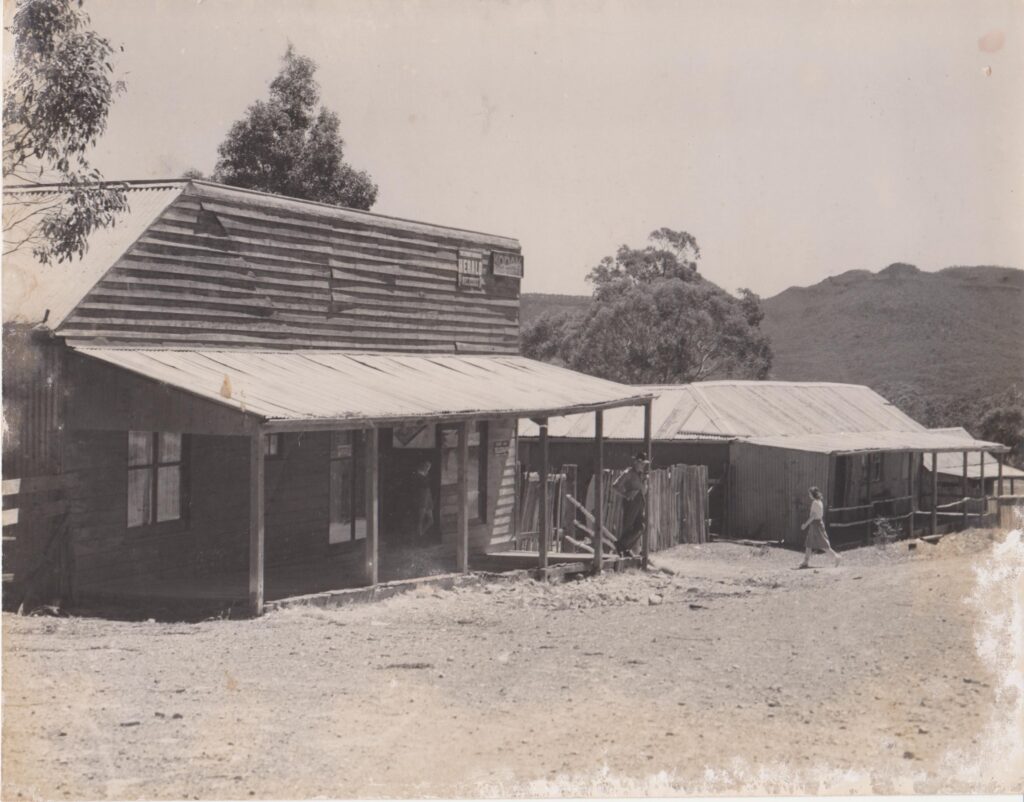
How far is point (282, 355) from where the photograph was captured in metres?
17.0

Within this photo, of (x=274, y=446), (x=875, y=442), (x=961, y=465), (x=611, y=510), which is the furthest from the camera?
(x=961, y=465)

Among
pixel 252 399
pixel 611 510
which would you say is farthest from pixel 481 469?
pixel 252 399

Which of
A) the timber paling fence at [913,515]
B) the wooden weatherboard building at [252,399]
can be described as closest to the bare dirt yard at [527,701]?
the wooden weatherboard building at [252,399]

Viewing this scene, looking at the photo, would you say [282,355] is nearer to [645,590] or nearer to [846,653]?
[645,590]

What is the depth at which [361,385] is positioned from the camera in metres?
16.1

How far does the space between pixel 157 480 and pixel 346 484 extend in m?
3.89

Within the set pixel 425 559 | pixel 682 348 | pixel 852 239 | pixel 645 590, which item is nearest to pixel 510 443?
pixel 425 559

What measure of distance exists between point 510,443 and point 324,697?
12356mm

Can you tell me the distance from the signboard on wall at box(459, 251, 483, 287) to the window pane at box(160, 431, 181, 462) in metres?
7.00

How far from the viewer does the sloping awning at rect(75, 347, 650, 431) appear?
13.3 meters

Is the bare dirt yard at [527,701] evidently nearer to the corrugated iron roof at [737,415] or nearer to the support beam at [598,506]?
the support beam at [598,506]

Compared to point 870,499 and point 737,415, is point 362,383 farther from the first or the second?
point 870,499

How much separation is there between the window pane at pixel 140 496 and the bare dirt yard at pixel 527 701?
2392 millimetres

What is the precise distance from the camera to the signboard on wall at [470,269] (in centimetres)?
2105
